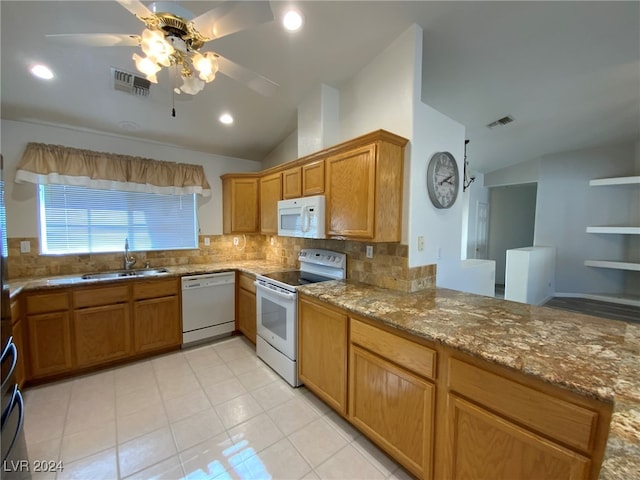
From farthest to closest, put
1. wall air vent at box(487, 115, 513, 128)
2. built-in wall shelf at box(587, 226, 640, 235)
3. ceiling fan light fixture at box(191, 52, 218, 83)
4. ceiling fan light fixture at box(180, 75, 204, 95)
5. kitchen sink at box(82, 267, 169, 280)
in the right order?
1. built-in wall shelf at box(587, 226, 640, 235)
2. wall air vent at box(487, 115, 513, 128)
3. kitchen sink at box(82, 267, 169, 280)
4. ceiling fan light fixture at box(180, 75, 204, 95)
5. ceiling fan light fixture at box(191, 52, 218, 83)

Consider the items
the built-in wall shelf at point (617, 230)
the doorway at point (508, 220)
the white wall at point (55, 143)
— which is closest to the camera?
the white wall at point (55, 143)

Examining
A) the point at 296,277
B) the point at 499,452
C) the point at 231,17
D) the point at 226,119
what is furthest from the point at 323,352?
the point at 226,119

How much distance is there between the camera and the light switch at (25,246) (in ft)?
8.71

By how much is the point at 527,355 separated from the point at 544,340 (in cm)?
24

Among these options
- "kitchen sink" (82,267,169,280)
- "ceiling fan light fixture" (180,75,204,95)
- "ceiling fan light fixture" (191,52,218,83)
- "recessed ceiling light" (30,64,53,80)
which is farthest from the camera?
"kitchen sink" (82,267,169,280)

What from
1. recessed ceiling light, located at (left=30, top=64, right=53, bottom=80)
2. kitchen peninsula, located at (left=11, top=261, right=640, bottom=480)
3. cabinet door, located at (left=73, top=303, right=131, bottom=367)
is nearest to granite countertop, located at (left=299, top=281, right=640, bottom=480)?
kitchen peninsula, located at (left=11, top=261, right=640, bottom=480)

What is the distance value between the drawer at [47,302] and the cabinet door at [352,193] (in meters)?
2.54

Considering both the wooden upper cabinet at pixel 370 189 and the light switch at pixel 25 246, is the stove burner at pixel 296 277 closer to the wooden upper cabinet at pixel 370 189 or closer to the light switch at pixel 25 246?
the wooden upper cabinet at pixel 370 189

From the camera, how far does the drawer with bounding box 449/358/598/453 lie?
0.90 meters

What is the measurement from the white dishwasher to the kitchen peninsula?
5.77 feet

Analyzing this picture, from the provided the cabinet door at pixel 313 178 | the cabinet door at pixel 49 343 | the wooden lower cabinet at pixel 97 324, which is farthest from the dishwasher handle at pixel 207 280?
the cabinet door at pixel 313 178

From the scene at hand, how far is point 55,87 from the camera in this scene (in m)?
2.30

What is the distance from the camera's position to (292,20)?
6.15 feet

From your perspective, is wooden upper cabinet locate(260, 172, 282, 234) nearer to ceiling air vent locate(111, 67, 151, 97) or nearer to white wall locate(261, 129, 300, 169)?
white wall locate(261, 129, 300, 169)
